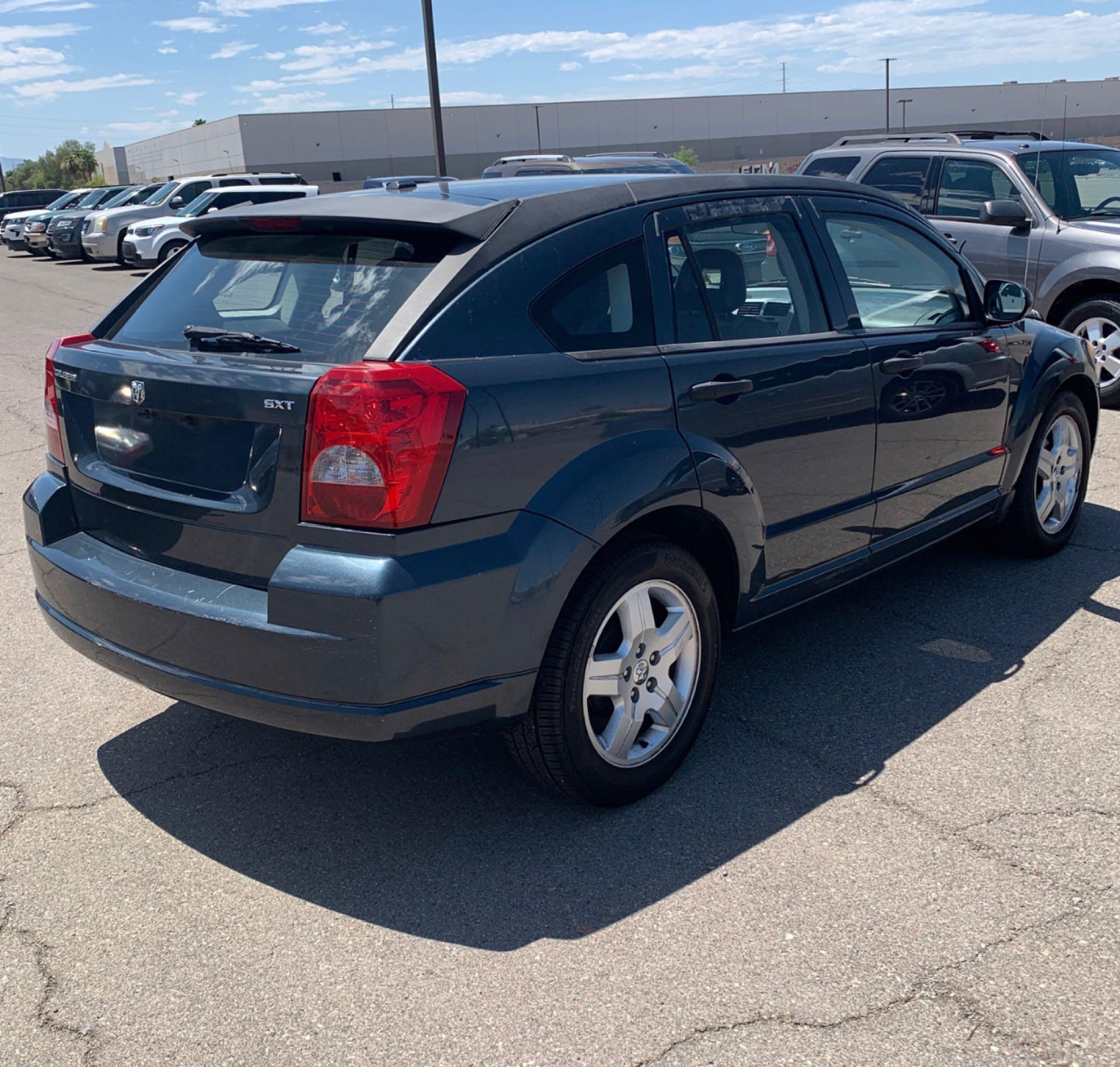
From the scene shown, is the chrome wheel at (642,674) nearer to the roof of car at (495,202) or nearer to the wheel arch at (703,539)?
the wheel arch at (703,539)

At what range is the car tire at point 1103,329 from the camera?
28.2 feet

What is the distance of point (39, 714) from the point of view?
160 inches

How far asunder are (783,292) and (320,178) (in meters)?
74.4

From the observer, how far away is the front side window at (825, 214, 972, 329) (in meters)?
4.19

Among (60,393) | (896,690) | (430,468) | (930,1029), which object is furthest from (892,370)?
(60,393)

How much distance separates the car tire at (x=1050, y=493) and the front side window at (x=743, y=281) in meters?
1.86

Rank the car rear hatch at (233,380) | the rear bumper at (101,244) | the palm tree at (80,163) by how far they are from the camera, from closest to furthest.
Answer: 1. the car rear hatch at (233,380)
2. the rear bumper at (101,244)
3. the palm tree at (80,163)

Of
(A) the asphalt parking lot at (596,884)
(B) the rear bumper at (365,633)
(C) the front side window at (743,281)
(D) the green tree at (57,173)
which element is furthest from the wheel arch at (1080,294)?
(D) the green tree at (57,173)

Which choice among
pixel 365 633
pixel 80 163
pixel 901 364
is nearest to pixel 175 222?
pixel 901 364

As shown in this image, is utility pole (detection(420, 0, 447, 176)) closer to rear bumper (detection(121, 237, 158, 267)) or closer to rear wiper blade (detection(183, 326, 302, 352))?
rear bumper (detection(121, 237, 158, 267))

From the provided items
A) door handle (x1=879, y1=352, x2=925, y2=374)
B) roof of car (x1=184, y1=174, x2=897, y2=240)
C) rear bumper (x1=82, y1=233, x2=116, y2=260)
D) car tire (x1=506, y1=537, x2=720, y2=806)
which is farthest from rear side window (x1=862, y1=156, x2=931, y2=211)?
rear bumper (x1=82, y1=233, x2=116, y2=260)

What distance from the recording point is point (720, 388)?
3463mm

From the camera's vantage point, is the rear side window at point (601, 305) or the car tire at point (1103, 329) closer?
the rear side window at point (601, 305)

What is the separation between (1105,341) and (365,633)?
7755 millimetres
